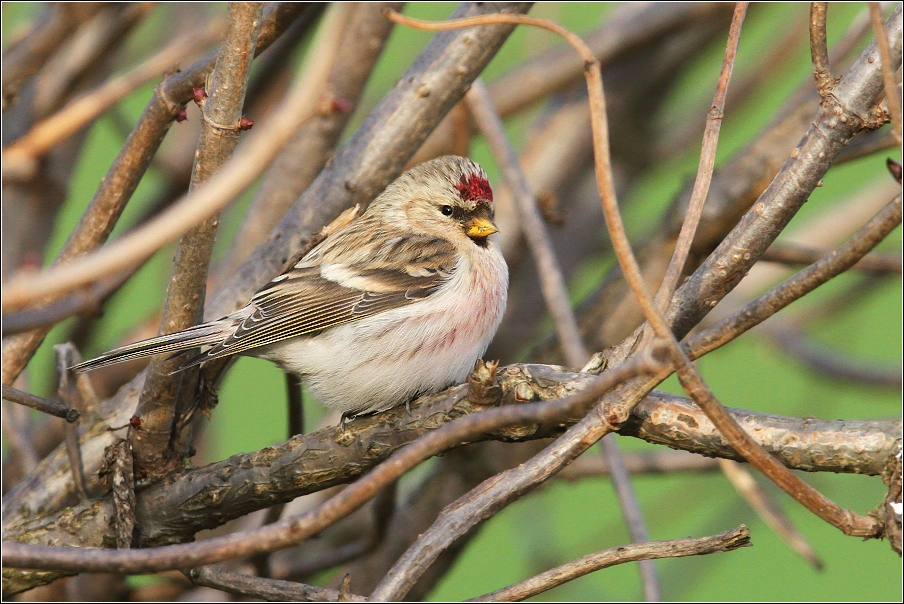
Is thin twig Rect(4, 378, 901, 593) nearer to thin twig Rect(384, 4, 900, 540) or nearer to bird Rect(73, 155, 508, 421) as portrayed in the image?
thin twig Rect(384, 4, 900, 540)

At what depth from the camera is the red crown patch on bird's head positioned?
3646 mm

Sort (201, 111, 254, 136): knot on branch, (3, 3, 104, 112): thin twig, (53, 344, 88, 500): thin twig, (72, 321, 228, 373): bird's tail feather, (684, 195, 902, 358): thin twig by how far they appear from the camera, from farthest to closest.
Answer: (3, 3, 104, 112): thin twig → (53, 344, 88, 500): thin twig → (72, 321, 228, 373): bird's tail feather → (201, 111, 254, 136): knot on branch → (684, 195, 902, 358): thin twig

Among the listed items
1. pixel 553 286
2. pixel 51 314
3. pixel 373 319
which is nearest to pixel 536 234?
pixel 553 286

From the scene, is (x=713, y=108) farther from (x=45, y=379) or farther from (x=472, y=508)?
(x=45, y=379)

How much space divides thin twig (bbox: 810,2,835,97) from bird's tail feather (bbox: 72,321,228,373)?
5.51 ft

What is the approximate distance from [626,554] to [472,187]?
2.08 metres

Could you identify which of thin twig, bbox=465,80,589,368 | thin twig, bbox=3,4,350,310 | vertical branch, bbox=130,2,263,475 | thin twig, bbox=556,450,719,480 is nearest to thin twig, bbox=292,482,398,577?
thin twig, bbox=556,450,719,480

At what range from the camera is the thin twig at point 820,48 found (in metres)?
1.86

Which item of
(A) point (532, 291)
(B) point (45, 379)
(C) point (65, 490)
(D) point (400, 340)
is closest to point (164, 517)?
(C) point (65, 490)

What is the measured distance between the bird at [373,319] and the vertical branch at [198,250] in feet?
0.53

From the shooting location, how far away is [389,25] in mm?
3688

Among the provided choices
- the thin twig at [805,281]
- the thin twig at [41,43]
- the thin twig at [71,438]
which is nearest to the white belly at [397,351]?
the thin twig at [71,438]

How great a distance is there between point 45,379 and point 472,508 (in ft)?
11.5

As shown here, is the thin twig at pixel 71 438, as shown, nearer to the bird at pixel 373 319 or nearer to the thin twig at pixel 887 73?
the bird at pixel 373 319
